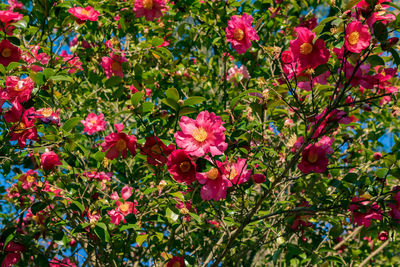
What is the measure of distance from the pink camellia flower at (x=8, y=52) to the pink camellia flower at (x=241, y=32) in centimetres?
87

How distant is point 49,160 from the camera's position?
52.8 inches

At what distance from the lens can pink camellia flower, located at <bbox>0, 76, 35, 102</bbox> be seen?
120 cm

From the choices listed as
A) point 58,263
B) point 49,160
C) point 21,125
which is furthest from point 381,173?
point 58,263

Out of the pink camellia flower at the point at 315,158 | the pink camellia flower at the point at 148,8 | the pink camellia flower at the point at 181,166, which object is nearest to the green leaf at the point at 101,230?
the pink camellia flower at the point at 181,166

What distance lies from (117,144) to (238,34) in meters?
0.64

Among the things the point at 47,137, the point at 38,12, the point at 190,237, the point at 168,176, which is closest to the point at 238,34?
the point at 168,176

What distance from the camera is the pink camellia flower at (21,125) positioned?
49.1 inches

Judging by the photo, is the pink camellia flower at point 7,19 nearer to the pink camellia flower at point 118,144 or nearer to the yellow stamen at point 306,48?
the pink camellia flower at point 118,144

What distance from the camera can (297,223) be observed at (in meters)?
1.76

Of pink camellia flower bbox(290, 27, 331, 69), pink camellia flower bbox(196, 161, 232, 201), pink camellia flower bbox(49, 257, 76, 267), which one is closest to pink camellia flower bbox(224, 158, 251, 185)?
pink camellia flower bbox(196, 161, 232, 201)

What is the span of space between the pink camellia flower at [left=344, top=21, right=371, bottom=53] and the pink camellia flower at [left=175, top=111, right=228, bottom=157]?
0.44 m

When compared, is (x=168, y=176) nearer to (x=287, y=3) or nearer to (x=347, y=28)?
(x=347, y=28)

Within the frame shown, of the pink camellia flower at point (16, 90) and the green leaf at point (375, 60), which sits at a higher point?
the green leaf at point (375, 60)

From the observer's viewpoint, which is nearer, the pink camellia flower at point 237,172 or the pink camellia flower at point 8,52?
the pink camellia flower at point 237,172
